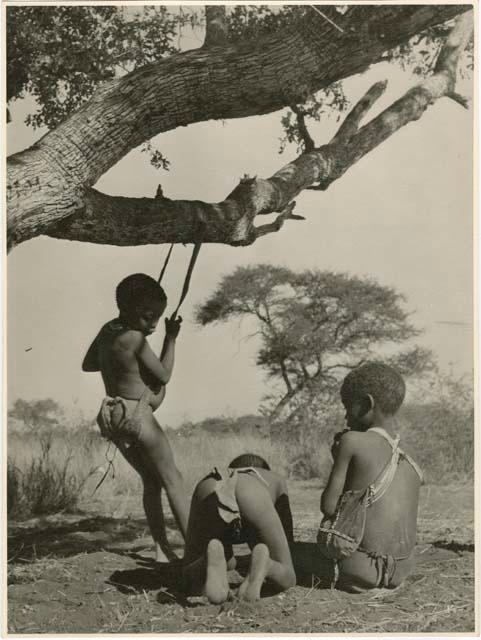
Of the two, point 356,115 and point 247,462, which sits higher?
point 356,115

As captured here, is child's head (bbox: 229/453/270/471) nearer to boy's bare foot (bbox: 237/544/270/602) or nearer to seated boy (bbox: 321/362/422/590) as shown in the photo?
seated boy (bbox: 321/362/422/590)

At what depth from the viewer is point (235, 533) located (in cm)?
483

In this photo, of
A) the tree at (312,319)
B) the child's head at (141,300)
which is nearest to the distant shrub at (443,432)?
the tree at (312,319)

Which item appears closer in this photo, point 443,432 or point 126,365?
point 126,365

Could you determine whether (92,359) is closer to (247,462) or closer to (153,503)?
(153,503)

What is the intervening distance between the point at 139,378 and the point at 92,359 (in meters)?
0.42

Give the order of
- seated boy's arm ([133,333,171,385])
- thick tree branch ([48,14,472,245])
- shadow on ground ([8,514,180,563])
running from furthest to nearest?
shadow on ground ([8,514,180,563]) → seated boy's arm ([133,333,171,385]) → thick tree branch ([48,14,472,245])

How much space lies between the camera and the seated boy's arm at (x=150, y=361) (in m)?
5.41

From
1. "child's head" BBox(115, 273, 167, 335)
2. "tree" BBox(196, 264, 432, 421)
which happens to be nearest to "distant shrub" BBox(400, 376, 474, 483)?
"tree" BBox(196, 264, 432, 421)

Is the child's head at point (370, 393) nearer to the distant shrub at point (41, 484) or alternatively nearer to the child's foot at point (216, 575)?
the child's foot at point (216, 575)

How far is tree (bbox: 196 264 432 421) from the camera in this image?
1396 centimetres

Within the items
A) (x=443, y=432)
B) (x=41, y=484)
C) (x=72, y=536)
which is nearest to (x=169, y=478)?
(x=72, y=536)

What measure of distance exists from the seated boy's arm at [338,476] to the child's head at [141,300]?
144cm

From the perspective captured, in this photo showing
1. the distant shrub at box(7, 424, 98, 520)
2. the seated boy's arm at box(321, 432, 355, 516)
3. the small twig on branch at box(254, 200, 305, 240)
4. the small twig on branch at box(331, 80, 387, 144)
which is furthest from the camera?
the distant shrub at box(7, 424, 98, 520)
